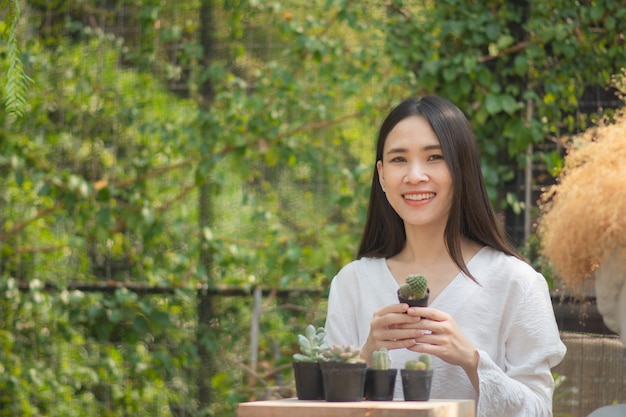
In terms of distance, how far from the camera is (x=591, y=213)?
6.62 feet

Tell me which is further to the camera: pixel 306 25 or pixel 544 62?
pixel 306 25

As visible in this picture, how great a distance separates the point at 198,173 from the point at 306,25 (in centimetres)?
71

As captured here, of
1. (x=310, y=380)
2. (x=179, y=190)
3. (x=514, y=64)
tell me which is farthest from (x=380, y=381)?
(x=179, y=190)

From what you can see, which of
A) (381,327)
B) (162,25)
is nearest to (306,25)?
(162,25)

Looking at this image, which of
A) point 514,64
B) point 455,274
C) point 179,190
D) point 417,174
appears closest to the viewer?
point 417,174

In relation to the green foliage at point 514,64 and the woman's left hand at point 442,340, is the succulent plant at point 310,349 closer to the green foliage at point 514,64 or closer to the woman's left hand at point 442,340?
the woman's left hand at point 442,340

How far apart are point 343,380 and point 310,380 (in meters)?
0.07

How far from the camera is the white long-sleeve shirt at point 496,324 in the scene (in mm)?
1923

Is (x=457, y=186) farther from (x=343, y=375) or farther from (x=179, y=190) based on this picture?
(x=179, y=190)

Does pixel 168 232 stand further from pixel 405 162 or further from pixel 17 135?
pixel 405 162

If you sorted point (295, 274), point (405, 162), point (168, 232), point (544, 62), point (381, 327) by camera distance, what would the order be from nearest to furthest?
point (381, 327), point (405, 162), point (544, 62), point (295, 274), point (168, 232)

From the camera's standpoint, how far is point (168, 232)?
4.06 meters

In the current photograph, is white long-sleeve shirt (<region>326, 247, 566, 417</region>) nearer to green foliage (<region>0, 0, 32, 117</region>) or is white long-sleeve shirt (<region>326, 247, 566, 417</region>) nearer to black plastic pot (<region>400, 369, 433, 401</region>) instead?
black plastic pot (<region>400, 369, 433, 401</region>)

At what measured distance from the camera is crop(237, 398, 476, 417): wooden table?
57.2 inches
